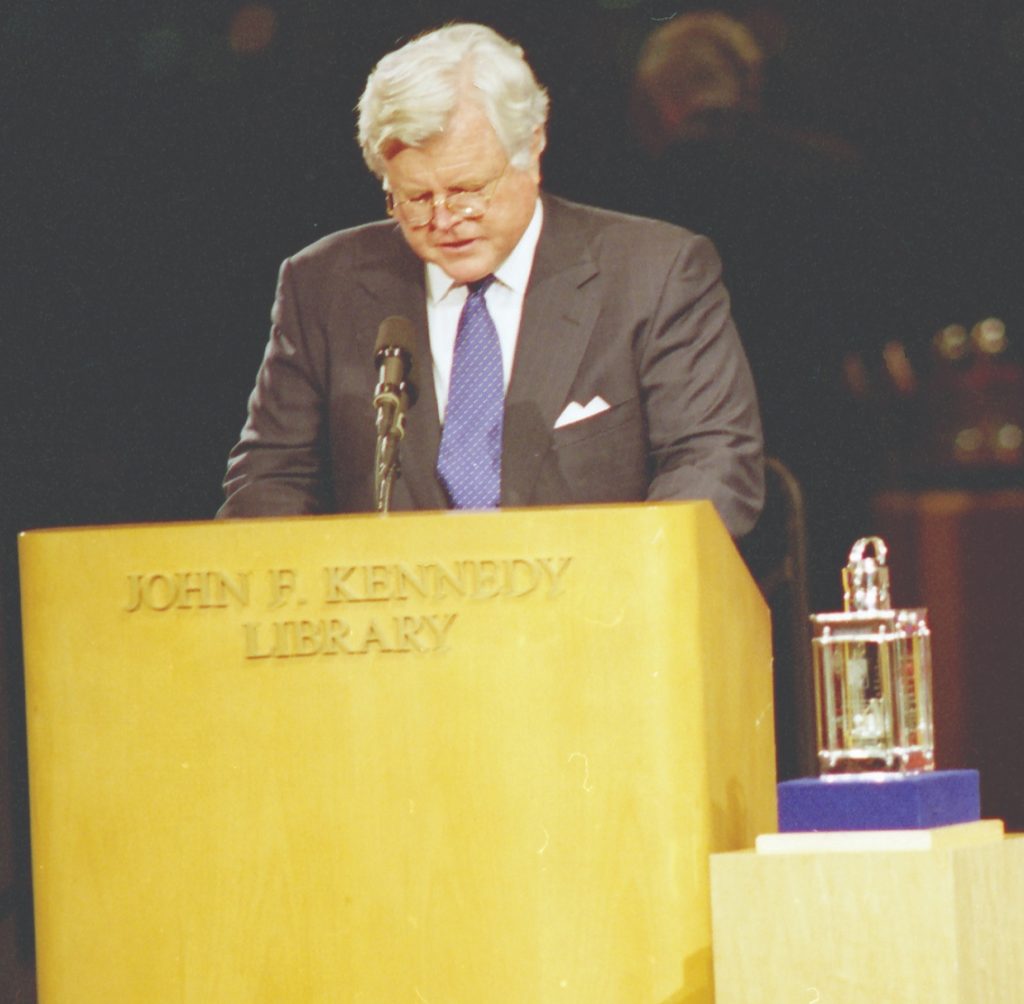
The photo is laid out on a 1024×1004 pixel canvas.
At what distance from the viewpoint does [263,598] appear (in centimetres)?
227

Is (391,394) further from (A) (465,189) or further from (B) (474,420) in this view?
(A) (465,189)

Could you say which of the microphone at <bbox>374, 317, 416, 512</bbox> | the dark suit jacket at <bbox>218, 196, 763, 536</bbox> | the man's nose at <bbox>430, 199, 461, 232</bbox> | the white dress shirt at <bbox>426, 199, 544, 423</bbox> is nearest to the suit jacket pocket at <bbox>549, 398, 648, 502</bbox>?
the dark suit jacket at <bbox>218, 196, 763, 536</bbox>

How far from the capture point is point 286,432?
11.2 ft

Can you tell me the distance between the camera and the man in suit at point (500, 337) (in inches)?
128

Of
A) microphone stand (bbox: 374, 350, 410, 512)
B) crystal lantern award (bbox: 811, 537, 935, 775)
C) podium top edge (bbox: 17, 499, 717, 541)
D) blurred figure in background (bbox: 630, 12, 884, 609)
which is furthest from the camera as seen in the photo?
blurred figure in background (bbox: 630, 12, 884, 609)

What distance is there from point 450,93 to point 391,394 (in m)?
0.81

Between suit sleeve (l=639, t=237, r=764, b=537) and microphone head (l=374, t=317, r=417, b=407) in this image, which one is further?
suit sleeve (l=639, t=237, r=764, b=537)

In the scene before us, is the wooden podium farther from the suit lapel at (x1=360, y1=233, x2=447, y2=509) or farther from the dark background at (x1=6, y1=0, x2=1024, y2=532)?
the dark background at (x1=6, y1=0, x2=1024, y2=532)

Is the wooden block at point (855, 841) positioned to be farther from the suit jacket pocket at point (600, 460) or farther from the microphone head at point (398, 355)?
the suit jacket pocket at point (600, 460)

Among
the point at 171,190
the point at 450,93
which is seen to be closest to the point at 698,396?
the point at 450,93

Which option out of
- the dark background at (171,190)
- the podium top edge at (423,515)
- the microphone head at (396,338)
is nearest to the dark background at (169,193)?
the dark background at (171,190)

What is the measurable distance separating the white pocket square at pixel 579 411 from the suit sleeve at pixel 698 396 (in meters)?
0.07

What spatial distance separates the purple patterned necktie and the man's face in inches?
4.1

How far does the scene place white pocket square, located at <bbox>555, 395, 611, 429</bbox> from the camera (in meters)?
3.26
